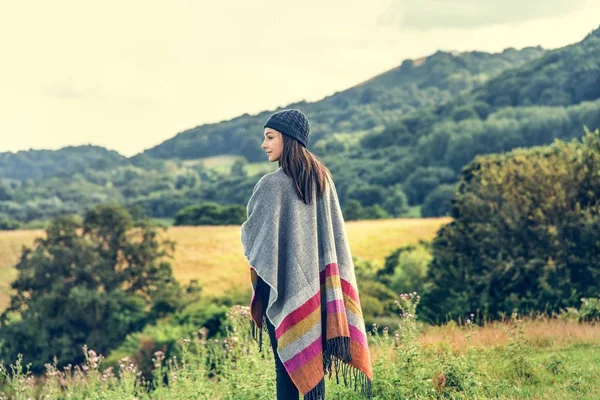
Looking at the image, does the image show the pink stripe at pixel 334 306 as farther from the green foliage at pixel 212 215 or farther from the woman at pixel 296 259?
the green foliage at pixel 212 215

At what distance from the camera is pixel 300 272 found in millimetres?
4824

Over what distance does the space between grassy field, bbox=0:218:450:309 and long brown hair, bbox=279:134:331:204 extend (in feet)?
98.1

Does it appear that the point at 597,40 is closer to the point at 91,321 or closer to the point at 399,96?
the point at 399,96

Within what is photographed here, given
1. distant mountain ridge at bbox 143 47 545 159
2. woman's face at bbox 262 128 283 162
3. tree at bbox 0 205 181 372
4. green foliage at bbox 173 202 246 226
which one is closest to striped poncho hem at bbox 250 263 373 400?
woman's face at bbox 262 128 283 162

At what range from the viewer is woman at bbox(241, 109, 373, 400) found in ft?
15.7

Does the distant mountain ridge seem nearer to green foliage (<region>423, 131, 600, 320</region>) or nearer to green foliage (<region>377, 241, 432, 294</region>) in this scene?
green foliage (<region>377, 241, 432, 294</region>)

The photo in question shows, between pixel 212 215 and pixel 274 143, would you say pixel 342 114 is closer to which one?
pixel 212 215

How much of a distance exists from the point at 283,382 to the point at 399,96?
187143 millimetres

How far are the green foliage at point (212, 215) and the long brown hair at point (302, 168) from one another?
56285 millimetres

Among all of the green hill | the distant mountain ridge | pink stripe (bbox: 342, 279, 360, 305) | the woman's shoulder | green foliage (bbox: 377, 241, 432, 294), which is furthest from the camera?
the distant mountain ridge

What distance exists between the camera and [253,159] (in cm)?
14662

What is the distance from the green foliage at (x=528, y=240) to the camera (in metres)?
20.0

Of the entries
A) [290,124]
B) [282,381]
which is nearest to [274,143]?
[290,124]

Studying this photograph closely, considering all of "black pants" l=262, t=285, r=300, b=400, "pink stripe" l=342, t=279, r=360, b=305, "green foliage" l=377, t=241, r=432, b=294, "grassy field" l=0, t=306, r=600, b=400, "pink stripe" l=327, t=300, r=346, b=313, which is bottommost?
"green foliage" l=377, t=241, r=432, b=294
